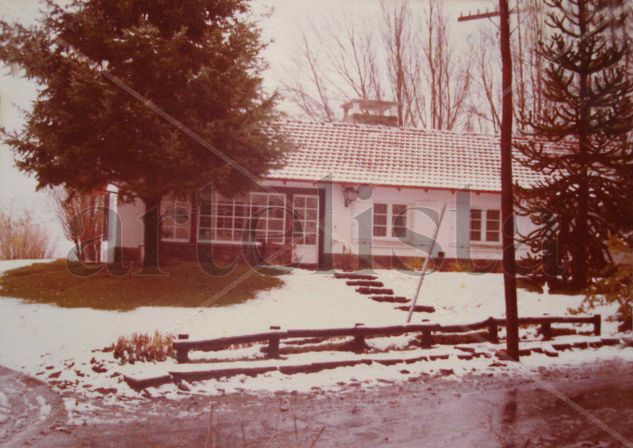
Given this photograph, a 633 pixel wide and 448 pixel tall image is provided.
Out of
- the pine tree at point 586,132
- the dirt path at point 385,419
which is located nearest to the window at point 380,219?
the pine tree at point 586,132

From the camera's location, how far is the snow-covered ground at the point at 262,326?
18.8 ft

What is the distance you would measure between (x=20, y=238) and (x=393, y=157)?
398 inches

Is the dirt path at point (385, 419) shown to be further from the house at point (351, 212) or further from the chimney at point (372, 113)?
the chimney at point (372, 113)

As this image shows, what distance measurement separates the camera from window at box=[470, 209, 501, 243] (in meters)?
13.0

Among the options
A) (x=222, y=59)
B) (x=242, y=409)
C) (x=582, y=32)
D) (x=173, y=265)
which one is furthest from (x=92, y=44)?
(x=582, y=32)

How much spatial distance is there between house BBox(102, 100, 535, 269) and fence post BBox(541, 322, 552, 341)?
11.8ft

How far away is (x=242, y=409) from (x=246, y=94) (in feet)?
17.5

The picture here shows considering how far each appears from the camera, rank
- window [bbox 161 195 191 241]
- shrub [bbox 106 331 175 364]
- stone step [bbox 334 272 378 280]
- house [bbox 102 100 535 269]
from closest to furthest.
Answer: shrub [bbox 106 331 175 364]
stone step [bbox 334 272 378 280]
house [bbox 102 100 535 269]
window [bbox 161 195 191 241]

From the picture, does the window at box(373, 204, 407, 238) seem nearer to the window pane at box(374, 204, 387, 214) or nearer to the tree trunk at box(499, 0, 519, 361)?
the window pane at box(374, 204, 387, 214)

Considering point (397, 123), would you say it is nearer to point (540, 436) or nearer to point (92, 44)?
point (92, 44)

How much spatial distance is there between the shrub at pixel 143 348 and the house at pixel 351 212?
4.96 m

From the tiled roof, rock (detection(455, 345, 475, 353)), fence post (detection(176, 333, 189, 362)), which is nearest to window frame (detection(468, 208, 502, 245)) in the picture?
the tiled roof

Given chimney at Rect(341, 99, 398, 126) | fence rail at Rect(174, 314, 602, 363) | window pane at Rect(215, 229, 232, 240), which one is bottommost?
fence rail at Rect(174, 314, 602, 363)

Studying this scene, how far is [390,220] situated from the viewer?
13.3 m
